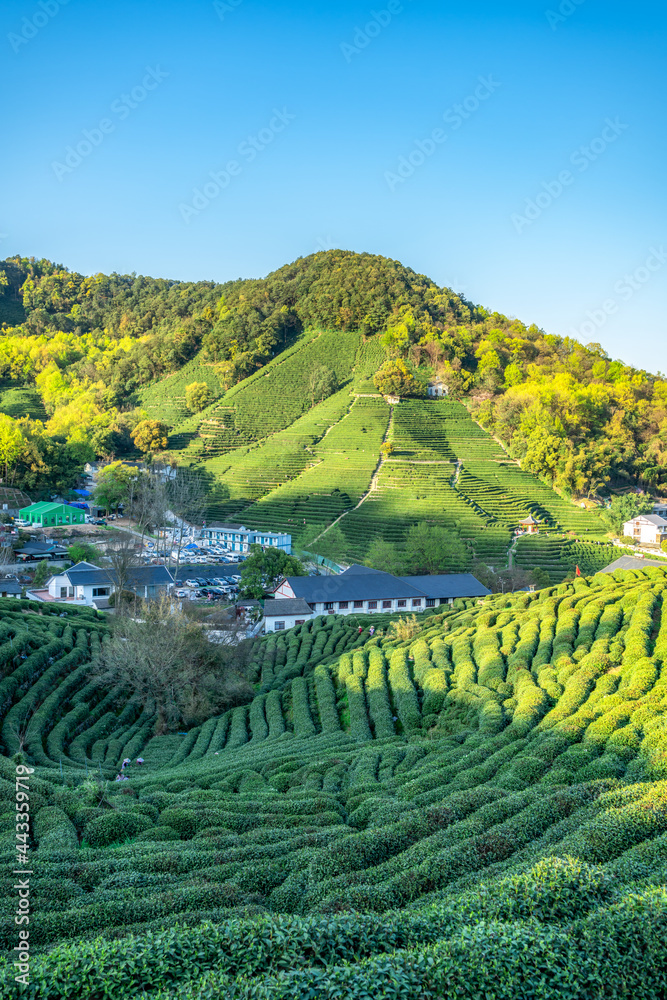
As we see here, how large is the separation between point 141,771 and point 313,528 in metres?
36.0

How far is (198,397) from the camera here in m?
80.8

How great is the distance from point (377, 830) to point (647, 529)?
51.6 m

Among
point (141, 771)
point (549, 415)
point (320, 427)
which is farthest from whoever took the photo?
point (320, 427)

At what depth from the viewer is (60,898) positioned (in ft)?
26.5

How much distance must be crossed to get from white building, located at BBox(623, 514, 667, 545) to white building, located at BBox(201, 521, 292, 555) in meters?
27.9

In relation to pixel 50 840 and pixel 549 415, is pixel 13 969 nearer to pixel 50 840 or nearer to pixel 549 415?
pixel 50 840

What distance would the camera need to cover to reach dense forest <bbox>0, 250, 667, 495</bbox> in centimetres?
6638

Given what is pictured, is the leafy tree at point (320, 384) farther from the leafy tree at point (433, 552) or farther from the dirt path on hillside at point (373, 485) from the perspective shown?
the leafy tree at point (433, 552)

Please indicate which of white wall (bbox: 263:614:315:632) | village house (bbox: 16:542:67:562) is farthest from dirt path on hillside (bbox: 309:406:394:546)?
village house (bbox: 16:542:67:562)

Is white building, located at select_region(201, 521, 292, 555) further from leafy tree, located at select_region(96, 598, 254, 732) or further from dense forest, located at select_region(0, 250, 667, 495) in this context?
leafy tree, located at select_region(96, 598, 254, 732)

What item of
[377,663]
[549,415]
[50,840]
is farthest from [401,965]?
[549,415]

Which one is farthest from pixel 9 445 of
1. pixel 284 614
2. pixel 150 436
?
pixel 284 614

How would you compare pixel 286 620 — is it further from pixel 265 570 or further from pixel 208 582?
pixel 208 582

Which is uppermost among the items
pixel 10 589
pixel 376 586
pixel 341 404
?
pixel 341 404
